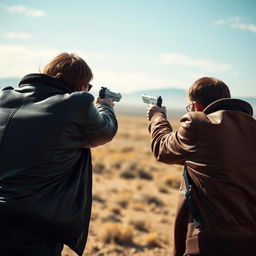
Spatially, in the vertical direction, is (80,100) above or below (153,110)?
below

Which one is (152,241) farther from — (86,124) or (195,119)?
(86,124)

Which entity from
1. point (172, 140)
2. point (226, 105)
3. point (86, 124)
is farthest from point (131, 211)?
point (86, 124)

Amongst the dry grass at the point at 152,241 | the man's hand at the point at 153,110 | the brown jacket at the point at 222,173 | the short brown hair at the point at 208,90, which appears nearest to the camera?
the brown jacket at the point at 222,173

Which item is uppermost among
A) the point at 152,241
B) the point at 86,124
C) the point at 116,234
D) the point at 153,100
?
the point at 116,234

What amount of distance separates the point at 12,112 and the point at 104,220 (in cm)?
808

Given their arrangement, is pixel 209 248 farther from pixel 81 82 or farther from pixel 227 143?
pixel 81 82

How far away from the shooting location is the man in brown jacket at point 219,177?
2.58 m

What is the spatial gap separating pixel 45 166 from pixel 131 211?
982cm

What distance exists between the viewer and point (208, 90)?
287 cm

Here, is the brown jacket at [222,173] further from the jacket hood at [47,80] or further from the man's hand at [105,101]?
the jacket hood at [47,80]

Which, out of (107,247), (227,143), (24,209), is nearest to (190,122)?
(227,143)

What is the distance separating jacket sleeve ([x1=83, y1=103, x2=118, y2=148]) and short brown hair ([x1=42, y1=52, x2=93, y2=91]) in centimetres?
21

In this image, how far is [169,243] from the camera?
364 inches

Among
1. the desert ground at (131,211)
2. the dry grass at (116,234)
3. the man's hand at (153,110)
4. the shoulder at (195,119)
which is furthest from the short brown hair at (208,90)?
the dry grass at (116,234)
